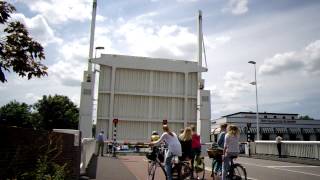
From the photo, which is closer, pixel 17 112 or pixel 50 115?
pixel 50 115

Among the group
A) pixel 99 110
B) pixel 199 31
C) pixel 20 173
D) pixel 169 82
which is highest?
pixel 199 31

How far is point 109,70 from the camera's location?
4131 cm

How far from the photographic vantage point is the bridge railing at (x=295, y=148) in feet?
89.3

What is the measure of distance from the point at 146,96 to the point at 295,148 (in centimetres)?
1670

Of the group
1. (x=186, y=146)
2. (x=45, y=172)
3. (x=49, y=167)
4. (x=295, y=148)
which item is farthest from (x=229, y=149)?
(x=295, y=148)

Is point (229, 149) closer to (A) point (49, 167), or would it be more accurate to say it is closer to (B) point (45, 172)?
(A) point (49, 167)

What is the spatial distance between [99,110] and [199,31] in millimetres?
14909

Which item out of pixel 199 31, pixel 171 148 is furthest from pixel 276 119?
pixel 171 148

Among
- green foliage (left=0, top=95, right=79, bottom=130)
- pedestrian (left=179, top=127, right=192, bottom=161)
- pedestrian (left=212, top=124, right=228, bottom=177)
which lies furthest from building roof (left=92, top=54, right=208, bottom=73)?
green foliage (left=0, top=95, right=79, bottom=130)

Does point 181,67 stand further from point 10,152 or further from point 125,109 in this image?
point 10,152

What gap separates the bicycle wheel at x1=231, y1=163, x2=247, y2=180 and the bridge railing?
16.4 meters

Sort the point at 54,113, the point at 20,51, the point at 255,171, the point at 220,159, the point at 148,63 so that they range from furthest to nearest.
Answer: the point at 54,113 → the point at 148,63 → the point at 255,171 → the point at 220,159 → the point at 20,51

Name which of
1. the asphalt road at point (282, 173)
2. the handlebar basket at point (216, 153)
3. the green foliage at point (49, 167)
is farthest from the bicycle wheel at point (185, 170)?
the green foliage at point (49, 167)

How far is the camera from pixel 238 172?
11805 mm
